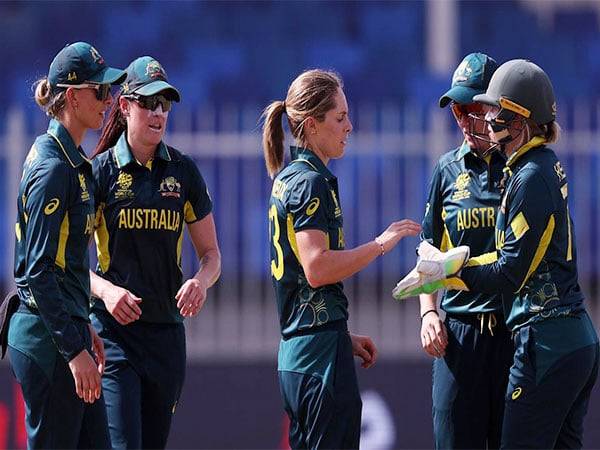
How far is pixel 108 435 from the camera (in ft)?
14.9

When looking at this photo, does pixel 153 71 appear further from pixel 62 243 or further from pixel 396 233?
pixel 396 233

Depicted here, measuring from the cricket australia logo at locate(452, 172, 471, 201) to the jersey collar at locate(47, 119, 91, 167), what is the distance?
54.6 inches

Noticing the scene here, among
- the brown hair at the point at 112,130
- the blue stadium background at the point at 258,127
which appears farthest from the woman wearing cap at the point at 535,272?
the blue stadium background at the point at 258,127

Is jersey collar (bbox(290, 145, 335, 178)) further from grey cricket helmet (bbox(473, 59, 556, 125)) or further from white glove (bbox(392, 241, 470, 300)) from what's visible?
grey cricket helmet (bbox(473, 59, 556, 125))

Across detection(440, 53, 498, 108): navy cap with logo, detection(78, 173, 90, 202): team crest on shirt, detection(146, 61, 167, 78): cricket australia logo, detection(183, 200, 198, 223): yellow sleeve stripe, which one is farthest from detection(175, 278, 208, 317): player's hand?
detection(440, 53, 498, 108): navy cap with logo

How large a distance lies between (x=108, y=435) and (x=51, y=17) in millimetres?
9023

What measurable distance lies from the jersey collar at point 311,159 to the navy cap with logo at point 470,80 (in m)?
0.61

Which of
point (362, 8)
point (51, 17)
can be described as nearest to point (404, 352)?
point (362, 8)

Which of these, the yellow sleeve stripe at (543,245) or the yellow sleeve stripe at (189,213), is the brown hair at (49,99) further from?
the yellow sleeve stripe at (543,245)

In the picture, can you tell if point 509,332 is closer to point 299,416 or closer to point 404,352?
point 299,416

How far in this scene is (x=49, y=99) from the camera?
4.69 meters

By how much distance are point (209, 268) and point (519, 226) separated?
4.59 feet

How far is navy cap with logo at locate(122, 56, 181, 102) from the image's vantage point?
199 inches

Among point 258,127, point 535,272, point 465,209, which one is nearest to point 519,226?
point 535,272
